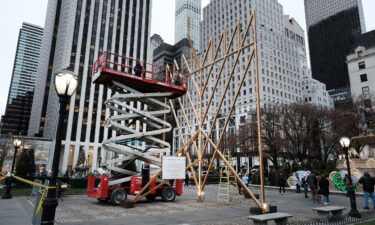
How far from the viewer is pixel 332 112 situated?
35.9m

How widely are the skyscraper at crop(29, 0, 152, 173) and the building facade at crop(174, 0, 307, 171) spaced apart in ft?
93.5

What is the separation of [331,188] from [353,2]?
180 meters

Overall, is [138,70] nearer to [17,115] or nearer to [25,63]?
[17,115]

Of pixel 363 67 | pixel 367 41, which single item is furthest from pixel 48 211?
pixel 367 41

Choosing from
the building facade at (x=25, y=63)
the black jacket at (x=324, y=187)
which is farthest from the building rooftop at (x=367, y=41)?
the building facade at (x=25, y=63)

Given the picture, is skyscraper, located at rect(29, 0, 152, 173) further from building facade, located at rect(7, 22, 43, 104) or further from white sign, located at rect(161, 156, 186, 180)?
building facade, located at rect(7, 22, 43, 104)

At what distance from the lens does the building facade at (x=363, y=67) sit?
2031 inches

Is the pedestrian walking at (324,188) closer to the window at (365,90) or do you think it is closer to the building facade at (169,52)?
Answer: the window at (365,90)

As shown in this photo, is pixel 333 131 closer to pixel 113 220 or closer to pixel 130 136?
pixel 130 136

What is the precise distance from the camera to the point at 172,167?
14.2 m

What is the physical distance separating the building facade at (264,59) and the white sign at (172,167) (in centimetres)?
6558

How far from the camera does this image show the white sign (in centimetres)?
1393

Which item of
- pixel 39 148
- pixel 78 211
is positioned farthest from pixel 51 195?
pixel 39 148

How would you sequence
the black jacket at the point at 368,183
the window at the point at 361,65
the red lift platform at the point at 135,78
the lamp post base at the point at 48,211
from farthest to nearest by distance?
1. the window at the point at 361,65
2. the red lift platform at the point at 135,78
3. the black jacket at the point at 368,183
4. the lamp post base at the point at 48,211
